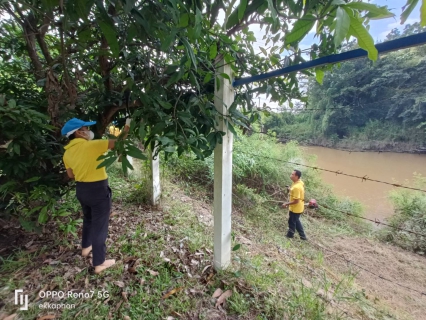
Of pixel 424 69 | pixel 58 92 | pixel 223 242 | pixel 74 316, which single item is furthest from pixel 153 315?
pixel 424 69

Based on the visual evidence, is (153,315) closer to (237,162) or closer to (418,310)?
(418,310)

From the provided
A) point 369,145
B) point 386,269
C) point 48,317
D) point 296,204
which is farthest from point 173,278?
point 386,269

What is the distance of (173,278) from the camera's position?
1595 mm

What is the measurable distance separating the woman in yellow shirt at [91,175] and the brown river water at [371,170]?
2.32 meters

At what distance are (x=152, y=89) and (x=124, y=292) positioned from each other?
1.35 metres

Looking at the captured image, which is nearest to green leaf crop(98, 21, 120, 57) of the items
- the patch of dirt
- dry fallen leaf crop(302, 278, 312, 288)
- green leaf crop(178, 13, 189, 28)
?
green leaf crop(178, 13, 189, 28)

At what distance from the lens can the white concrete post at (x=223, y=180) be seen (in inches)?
52.8

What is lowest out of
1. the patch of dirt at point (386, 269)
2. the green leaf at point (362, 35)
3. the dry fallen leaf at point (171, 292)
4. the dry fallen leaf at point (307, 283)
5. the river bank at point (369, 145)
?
the patch of dirt at point (386, 269)

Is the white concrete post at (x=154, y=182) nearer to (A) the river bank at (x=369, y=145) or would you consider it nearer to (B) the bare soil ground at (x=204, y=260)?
(B) the bare soil ground at (x=204, y=260)

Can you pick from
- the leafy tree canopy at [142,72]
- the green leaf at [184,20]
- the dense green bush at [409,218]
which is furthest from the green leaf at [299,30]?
the dense green bush at [409,218]

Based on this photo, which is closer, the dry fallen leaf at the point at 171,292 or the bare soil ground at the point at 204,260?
the dry fallen leaf at the point at 171,292

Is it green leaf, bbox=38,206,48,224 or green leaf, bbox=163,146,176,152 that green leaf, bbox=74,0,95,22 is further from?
green leaf, bbox=38,206,48,224

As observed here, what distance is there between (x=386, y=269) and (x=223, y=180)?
129 inches

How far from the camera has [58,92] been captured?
1.49m
